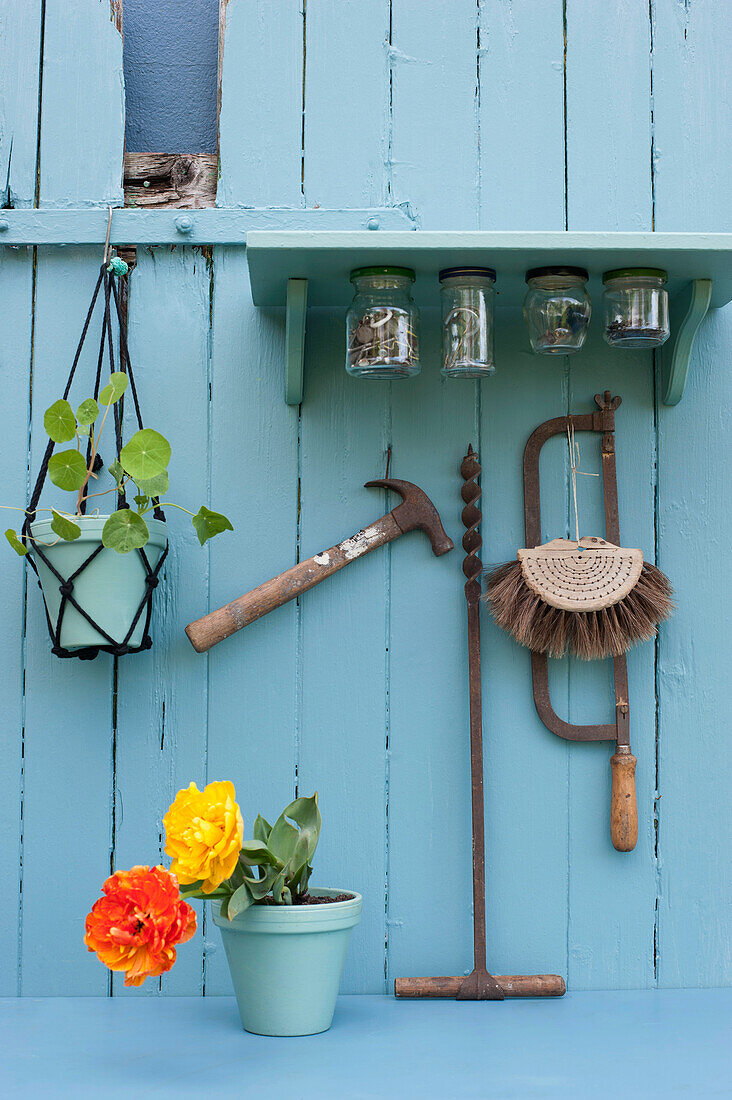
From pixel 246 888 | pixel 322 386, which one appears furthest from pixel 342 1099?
pixel 322 386

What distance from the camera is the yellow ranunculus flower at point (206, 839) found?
1.08 metres

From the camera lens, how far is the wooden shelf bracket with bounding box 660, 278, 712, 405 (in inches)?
50.9

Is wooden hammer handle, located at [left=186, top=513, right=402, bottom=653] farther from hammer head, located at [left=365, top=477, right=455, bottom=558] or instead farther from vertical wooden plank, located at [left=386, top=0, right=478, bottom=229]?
vertical wooden plank, located at [left=386, top=0, right=478, bottom=229]

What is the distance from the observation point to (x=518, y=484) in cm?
143

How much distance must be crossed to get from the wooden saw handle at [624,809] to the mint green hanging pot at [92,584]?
623 millimetres

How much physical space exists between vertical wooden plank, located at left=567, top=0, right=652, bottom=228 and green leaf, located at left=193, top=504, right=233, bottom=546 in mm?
621

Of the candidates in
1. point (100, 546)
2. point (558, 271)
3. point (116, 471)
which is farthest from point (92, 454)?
point (558, 271)

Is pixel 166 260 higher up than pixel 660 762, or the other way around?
pixel 166 260

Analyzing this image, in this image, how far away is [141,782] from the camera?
138 cm

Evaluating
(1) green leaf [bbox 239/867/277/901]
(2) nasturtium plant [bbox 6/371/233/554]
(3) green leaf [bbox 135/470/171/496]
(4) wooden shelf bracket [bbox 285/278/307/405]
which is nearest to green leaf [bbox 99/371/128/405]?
(2) nasturtium plant [bbox 6/371/233/554]

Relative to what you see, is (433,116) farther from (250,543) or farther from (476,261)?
(250,543)

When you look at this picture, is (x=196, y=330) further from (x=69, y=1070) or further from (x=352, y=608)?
(x=69, y=1070)

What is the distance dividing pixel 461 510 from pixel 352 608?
0.63ft

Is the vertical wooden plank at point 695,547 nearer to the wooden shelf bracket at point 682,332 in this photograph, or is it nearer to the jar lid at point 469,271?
→ the wooden shelf bracket at point 682,332
